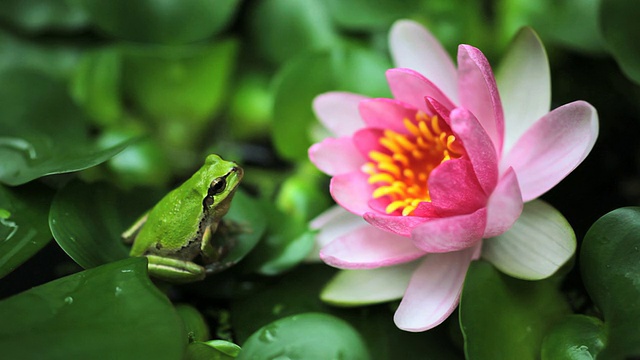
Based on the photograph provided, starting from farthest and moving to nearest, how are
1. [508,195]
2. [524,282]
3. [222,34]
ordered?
[222,34] < [524,282] < [508,195]

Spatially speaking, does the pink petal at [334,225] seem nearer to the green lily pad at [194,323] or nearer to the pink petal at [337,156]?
the pink petal at [337,156]

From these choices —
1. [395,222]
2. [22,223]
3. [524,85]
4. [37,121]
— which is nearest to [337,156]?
[395,222]

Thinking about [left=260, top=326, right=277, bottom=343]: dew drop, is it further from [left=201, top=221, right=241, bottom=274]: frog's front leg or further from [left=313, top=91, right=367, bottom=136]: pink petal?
[left=313, top=91, right=367, bottom=136]: pink petal

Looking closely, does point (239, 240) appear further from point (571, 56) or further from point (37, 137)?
point (571, 56)

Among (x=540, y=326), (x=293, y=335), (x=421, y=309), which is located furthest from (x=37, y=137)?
(x=540, y=326)

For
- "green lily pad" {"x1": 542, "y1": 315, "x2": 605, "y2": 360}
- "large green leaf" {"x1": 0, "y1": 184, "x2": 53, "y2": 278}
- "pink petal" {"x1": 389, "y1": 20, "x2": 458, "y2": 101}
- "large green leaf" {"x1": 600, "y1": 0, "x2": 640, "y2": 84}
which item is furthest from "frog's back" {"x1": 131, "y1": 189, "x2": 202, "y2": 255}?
"large green leaf" {"x1": 600, "y1": 0, "x2": 640, "y2": 84}

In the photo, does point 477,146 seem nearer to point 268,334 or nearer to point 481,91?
point 481,91
